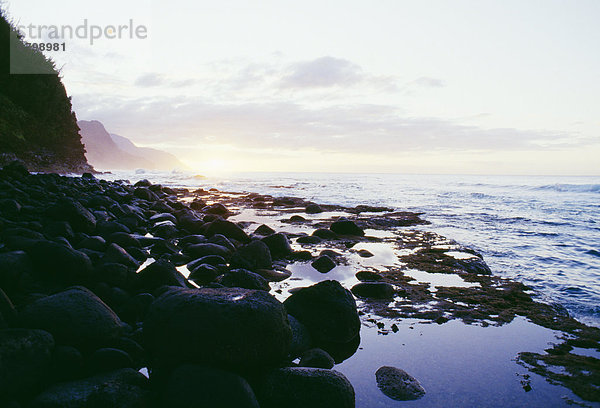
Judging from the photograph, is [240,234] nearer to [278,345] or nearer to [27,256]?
[27,256]

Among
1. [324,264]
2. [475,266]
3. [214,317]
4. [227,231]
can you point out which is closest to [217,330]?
[214,317]

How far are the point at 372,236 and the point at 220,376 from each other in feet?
29.2

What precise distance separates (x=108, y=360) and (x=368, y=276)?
15.5 feet

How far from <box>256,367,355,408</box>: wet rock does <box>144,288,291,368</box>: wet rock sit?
0.21m

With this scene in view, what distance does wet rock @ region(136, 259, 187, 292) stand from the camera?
4613 millimetres

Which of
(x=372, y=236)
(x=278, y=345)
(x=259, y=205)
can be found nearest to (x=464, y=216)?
(x=372, y=236)

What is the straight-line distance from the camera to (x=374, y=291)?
5.64 metres

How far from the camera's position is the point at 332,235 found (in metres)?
10.6

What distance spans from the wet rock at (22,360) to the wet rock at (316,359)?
7.32ft

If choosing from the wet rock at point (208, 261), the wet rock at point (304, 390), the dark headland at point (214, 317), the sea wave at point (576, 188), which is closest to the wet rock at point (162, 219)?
the dark headland at point (214, 317)

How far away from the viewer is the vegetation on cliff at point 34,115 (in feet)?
82.3

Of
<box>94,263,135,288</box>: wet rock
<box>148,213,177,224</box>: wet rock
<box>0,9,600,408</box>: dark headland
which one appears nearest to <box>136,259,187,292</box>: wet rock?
<box>0,9,600,408</box>: dark headland

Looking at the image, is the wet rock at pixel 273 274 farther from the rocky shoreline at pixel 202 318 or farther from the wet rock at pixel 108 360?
the wet rock at pixel 108 360

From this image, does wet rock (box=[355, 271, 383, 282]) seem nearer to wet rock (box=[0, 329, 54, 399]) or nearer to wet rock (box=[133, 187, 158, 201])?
wet rock (box=[0, 329, 54, 399])
